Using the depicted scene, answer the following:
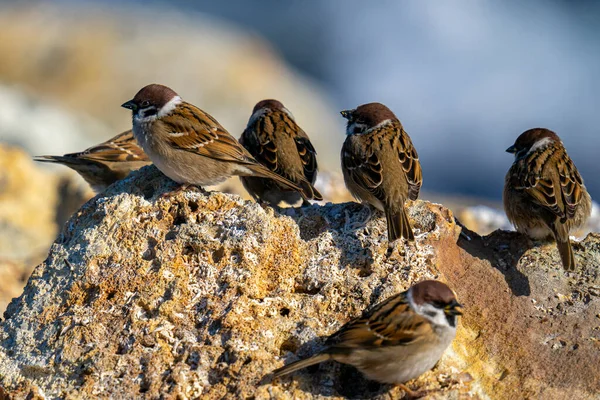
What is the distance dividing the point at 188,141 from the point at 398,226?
1777 mm

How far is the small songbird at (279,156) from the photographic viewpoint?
22.2 feet

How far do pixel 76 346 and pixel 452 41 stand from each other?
62.8 ft

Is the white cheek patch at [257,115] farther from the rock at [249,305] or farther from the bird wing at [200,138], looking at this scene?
the rock at [249,305]

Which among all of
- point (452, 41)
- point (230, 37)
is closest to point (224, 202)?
point (230, 37)

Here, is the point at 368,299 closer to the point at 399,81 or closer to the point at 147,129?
the point at 147,129

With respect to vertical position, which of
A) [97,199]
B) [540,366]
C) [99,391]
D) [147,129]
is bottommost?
[99,391]

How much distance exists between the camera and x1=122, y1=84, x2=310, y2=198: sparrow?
5.95 metres

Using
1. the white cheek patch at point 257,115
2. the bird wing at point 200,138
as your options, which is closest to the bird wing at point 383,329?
the bird wing at point 200,138

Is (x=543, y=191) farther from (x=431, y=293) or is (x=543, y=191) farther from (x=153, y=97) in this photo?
(x=153, y=97)

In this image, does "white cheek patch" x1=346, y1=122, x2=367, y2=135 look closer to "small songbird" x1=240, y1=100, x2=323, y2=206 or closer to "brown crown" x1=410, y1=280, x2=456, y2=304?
"small songbird" x1=240, y1=100, x2=323, y2=206

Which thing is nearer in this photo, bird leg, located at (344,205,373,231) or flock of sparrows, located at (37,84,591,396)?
flock of sparrows, located at (37,84,591,396)

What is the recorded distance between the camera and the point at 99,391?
436cm

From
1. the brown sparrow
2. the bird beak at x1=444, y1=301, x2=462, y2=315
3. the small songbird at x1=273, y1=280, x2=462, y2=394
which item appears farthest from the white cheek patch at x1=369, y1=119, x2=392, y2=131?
the bird beak at x1=444, y1=301, x2=462, y2=315

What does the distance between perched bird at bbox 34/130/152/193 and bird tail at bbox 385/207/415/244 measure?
306cm
